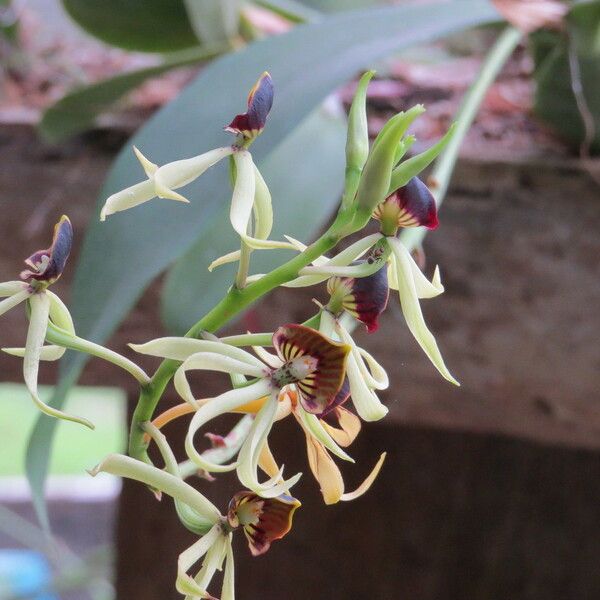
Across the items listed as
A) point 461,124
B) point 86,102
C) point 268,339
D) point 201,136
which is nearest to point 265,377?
point 268,339

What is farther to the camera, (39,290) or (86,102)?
(86,102)

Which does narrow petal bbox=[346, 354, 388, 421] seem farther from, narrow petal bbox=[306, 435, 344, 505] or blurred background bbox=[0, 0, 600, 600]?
blurred background bbox=[0, 0, 600, 600]

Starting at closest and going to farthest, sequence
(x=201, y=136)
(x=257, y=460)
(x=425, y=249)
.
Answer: (x=257, y=460)
(x=201, y=136)
(x=425, y=249)

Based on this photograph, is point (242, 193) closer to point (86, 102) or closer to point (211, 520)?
point (211, 520)

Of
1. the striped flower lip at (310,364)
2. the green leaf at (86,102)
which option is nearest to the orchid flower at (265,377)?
the striped flower lip at (310,364)

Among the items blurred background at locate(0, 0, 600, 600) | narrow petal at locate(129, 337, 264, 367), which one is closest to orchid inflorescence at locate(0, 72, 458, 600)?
narrow petal at locate(129, 337, 264, 367)

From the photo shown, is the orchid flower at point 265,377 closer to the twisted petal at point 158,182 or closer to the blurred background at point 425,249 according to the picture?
the twisted petal at point 158,182
